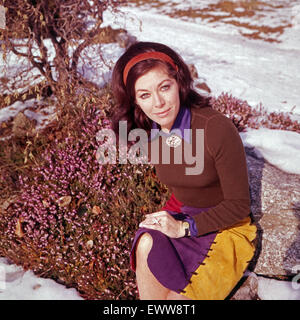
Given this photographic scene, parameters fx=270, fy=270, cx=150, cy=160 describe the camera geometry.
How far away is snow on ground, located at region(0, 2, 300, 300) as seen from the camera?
2.80m

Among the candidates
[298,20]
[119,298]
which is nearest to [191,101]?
[119,298]

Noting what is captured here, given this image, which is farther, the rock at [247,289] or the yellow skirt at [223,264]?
the rock at [247,289]

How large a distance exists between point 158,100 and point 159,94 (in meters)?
0.06

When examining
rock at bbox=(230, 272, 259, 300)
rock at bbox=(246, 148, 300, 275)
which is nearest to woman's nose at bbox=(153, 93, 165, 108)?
rock at bbox=(246, 148, 300, 275)

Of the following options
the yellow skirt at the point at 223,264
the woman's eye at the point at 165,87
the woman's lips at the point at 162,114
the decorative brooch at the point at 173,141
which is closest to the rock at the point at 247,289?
the yellow skirt at the point at 223,264

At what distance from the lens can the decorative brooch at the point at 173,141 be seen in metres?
2.26

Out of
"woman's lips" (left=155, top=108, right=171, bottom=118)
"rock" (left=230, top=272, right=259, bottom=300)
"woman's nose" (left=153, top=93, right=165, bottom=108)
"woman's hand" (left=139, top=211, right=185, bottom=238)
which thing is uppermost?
"woman's nose" (left=153, top=93, right=165, bottom=108)

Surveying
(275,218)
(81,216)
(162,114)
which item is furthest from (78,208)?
(275,218)

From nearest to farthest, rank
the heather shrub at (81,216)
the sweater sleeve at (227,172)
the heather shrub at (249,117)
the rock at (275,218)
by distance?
the sweater sleeve at (227,172), the rock at (275,218), the heather shrub at (81,216), the heather shrub at (249,117)

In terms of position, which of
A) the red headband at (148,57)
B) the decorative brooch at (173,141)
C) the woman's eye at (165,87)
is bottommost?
the decorative brooch at (173,141)

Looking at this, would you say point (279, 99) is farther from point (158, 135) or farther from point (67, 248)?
point (67, 248)

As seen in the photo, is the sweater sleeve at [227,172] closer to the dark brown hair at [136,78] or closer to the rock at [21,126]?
the dark brown hair at [136,78]

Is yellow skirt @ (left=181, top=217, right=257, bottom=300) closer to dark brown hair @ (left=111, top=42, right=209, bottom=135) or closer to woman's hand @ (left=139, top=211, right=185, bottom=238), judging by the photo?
woman's hand @ (left=139, top=211, right=185, bottom=238)

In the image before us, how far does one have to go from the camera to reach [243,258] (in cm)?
218
